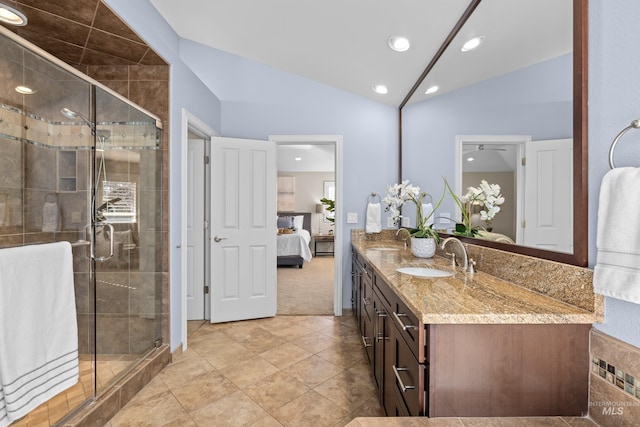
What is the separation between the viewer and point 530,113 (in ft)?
4.38

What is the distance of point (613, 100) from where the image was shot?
3.01 ft

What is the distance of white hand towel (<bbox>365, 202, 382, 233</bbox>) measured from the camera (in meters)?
3.35

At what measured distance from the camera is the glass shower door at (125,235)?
77.0 inches

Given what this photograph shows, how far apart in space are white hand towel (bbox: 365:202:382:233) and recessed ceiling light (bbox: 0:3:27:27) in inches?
117

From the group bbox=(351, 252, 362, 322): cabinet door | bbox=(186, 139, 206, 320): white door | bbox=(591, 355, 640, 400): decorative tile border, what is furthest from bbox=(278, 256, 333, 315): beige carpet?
bbox=(591, 355, 640, 400): decorative tile border

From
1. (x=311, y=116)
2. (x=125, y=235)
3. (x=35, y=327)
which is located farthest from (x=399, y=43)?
(x=35, y=327)

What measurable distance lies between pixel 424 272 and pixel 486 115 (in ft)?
3.28

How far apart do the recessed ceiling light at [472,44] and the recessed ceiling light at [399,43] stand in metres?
0.46

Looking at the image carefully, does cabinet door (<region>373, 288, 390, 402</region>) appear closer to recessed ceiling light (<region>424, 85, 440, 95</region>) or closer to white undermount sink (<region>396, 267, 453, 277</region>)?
white undermount sink (<region>396, 267, 453, 277</region>)

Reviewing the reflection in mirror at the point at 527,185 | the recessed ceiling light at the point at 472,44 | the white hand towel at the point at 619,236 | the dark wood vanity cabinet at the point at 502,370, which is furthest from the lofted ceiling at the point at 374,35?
the dark wood vanity cabinet at the point at 502,370

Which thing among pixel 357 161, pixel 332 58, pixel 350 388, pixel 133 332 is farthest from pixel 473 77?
pixel 133 332

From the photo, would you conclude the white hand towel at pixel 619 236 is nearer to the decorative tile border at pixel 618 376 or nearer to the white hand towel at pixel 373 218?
the decorative tile border at pixel 618 376

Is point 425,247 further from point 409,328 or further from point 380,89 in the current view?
point 380,89

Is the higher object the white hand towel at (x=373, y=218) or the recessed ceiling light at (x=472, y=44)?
the recessed ceiling light at (x=472, y=44)
